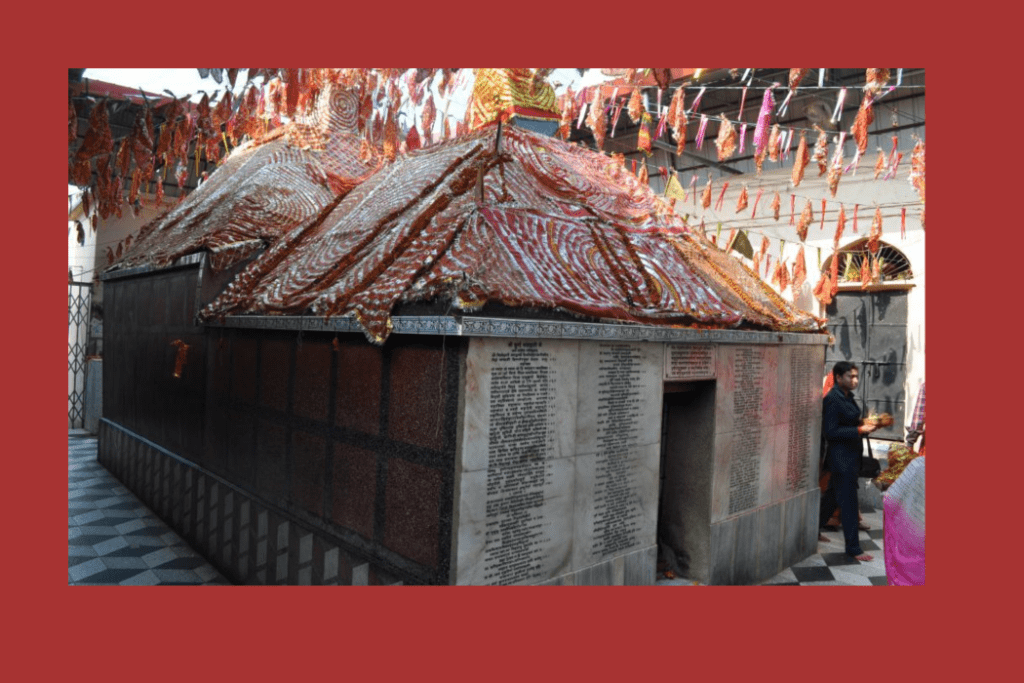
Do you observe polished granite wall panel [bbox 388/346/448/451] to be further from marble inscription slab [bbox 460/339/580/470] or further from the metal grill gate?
the metal grill gate

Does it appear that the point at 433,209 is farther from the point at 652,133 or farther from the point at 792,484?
the point at 652,133

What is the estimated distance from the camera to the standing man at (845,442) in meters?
6.18

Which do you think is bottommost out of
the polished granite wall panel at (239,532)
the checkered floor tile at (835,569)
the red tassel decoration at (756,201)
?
the checkered floor tile at (835,569)

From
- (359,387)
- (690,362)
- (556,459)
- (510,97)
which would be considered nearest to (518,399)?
(556,459)

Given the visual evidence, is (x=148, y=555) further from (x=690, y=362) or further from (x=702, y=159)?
(x=702, y=159)

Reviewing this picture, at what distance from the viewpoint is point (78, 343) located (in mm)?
11758

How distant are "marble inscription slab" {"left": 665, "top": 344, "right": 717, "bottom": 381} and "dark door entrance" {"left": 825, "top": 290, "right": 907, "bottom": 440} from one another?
6.51 metres

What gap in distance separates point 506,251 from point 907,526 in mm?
2678

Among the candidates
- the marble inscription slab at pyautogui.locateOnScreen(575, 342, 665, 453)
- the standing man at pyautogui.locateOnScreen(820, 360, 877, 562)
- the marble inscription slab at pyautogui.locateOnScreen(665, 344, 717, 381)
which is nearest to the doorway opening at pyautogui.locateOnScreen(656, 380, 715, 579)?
the marble inscription slab at pyautogui.locateOnScreen(665, 344, 717, 381)

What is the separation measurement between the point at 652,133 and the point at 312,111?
6.52 m

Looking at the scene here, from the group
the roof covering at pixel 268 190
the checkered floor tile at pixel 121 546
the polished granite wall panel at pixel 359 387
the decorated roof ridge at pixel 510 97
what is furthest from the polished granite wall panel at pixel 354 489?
the decorated roof ridge at pixel 510 97

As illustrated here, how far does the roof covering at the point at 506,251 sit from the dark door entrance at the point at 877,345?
5136 mm

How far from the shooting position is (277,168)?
8.23m

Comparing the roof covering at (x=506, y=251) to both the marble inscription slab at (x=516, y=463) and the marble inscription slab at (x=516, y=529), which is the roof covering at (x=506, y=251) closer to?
the marble inscription slab at (x=516, y=463)
